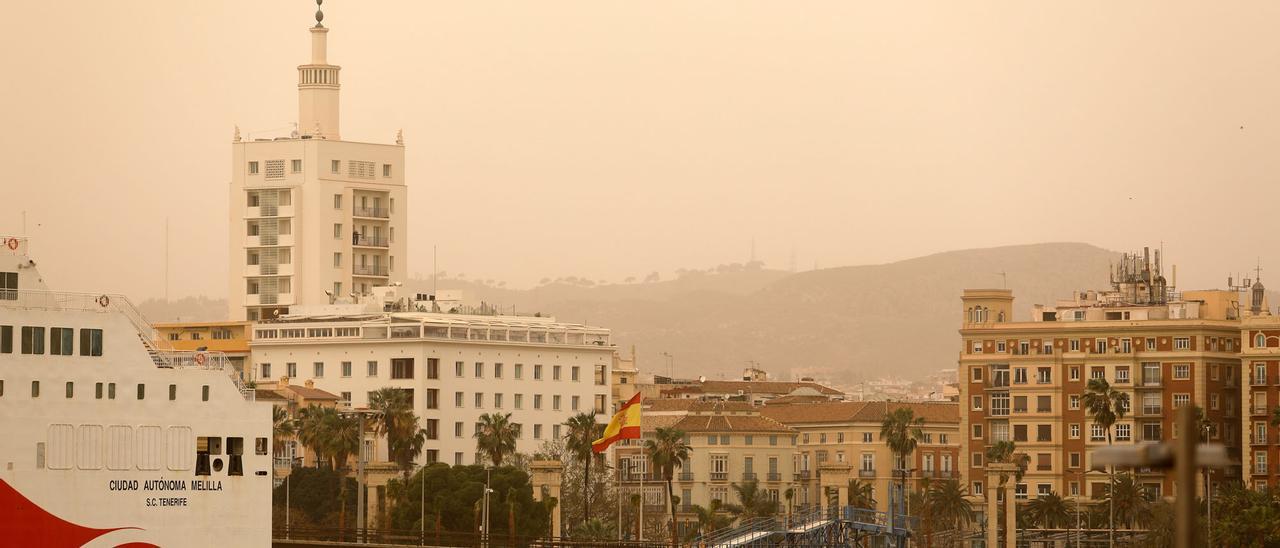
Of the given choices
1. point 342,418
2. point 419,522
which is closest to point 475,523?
point 419,522

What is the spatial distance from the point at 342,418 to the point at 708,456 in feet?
129

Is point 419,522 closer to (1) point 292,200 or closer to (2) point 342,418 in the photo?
(2) point 342,418

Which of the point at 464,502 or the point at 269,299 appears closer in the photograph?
the point at 464,502

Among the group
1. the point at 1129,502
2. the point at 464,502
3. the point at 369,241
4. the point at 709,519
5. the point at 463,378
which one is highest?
the point at 369,241

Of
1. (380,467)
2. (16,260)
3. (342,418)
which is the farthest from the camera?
(342,418)

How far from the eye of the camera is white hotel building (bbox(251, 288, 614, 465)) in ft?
437

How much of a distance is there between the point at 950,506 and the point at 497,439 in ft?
84.3

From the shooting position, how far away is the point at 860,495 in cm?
13875

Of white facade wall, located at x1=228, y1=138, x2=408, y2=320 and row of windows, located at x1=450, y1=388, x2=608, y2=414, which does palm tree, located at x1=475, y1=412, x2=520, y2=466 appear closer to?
row of windows, located at x1=450, y1=388, x2=608, y2=414

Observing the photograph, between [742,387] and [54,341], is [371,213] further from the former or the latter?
[54,341]

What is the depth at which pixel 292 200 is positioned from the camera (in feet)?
495

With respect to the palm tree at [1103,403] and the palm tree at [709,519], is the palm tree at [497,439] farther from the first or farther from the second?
the palm tree at [1103,403]

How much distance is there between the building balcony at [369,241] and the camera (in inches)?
6053

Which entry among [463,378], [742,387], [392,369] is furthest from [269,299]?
[742,387]
